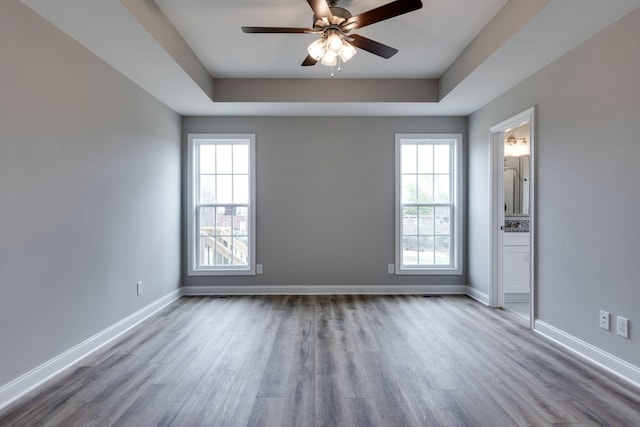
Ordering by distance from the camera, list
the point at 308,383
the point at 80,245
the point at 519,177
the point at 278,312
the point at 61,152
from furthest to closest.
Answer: the point at 519,177 < the point at 278,312 < the point at 80,245 < the point at 61,152 < the point at 308,383

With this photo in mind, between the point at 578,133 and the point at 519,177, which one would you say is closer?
the point at 578,133

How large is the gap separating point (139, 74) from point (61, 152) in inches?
46.6

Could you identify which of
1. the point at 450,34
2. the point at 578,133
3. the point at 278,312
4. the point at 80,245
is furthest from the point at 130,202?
the point at 578,133

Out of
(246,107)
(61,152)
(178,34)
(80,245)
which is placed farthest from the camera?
(246,107)

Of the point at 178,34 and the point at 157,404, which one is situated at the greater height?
the point at 178,34

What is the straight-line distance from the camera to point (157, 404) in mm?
1985

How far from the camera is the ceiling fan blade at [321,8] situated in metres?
2.07

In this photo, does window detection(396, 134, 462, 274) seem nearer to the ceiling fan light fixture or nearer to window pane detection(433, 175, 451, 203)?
window pane detection(433, 175, 451, 203)

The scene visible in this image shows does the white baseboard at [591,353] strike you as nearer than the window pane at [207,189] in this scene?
Yes

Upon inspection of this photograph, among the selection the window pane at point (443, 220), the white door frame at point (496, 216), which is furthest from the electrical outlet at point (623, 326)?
the window pane at point (443, 220)

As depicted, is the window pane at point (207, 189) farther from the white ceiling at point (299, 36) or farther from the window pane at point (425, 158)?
the window pane at point (425, 158)

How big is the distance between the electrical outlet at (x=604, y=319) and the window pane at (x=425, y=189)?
2.56 metres

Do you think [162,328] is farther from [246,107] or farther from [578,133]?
[578,133]

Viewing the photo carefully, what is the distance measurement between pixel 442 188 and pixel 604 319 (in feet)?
8.72
